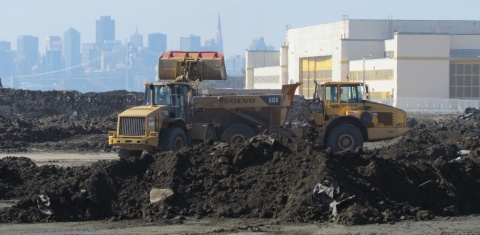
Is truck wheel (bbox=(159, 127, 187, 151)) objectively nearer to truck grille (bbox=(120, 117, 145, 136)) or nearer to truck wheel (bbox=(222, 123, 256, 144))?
truck grille (bbox=(120, 117, 145, 136))

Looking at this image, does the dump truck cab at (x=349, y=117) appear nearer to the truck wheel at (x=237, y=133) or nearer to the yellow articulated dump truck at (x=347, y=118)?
the yellow articulated dump truck at (x=347, y=118)

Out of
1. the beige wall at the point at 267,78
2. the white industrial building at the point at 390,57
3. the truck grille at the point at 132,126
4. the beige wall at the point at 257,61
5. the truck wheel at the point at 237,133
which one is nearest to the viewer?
the truck grille at the point at 132,126

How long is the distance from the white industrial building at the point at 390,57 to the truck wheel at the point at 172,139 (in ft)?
133

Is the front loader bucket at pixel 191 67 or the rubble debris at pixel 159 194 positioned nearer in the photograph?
the rubble debris at pixel 159 194

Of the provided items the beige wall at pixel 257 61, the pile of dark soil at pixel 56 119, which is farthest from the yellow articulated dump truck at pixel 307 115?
the beige wall at pixel 257 61

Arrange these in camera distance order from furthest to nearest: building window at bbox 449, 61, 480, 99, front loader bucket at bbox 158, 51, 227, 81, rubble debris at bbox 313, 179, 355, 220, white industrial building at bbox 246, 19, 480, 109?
building window at bbox 449, 61, 480, 99 < white industrial building at bbox 246, 19, 480, 109 < front loader bucket at bbox 158, 51, 227, 81 < rubble debris at bbox 313, 179, 355, 220

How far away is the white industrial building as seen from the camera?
7981cm

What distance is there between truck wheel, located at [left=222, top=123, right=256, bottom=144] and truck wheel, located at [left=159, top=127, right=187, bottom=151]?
2.46 metres

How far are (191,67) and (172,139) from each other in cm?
616

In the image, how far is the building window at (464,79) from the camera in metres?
81.0

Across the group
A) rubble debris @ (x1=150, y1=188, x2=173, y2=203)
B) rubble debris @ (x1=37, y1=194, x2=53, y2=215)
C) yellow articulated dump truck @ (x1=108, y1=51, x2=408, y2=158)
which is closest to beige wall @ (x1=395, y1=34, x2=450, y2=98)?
yellow articulated dump truck @ (x1=108, y1=51, x2=408, y2=158)

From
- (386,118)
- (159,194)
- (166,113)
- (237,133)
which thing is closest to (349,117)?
(386,118)

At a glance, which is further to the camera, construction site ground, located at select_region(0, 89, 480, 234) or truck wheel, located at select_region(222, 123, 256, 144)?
truck wheel, located at select_region(222, 123, 256, 144)

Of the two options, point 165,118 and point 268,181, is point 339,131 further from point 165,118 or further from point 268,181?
point 268,181
